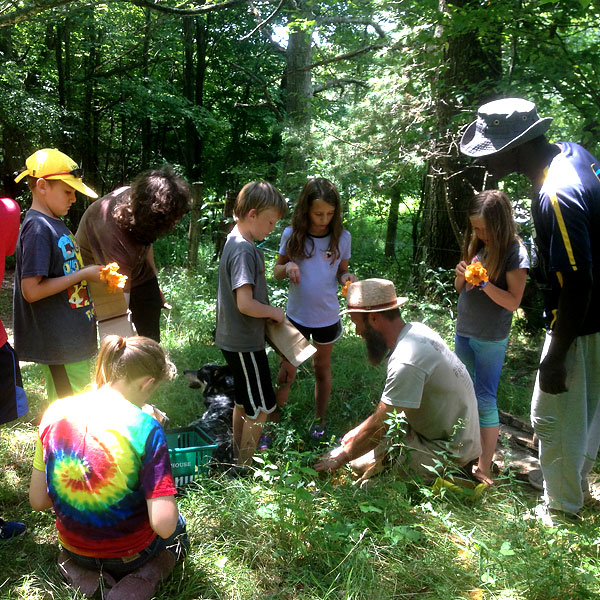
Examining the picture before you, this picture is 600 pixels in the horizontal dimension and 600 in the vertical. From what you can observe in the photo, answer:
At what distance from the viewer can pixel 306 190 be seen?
3727 millimetres

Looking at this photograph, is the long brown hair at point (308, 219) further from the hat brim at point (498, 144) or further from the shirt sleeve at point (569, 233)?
the shirt sleeve at point (569, 233)

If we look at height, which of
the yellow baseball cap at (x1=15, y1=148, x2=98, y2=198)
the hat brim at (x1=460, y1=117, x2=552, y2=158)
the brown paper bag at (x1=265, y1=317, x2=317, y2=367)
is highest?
the hat brim at (x1=460, y1=117, x2=552, y2=158)

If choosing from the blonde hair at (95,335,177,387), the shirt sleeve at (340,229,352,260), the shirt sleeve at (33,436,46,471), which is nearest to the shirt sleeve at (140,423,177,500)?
the blonde hair at (95,335,177,387)

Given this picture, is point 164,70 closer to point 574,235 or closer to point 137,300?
point 137,300

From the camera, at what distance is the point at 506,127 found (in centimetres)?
261

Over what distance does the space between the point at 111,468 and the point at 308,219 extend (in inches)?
91.5

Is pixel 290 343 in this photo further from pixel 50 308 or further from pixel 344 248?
pixel 50 308

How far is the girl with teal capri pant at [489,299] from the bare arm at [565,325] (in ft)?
2.19

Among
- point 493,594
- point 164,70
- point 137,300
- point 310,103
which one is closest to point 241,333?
point 137,300

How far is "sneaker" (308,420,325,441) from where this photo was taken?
3.63 meters

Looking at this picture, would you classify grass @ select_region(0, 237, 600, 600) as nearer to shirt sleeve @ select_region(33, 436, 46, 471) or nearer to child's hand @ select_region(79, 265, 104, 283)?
shirt sleeve @ select_region(33, 436, 46, 471)

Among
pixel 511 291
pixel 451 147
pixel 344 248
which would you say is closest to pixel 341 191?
pixel 451 147

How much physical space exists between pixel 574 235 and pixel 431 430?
126cm

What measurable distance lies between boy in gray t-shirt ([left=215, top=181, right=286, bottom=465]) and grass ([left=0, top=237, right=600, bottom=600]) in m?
0.22
